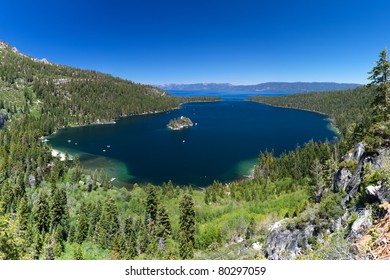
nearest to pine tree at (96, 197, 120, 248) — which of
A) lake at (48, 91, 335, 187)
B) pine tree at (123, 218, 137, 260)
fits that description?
pine tree at (123, 218, 137, 260)

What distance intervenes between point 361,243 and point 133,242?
45.7m

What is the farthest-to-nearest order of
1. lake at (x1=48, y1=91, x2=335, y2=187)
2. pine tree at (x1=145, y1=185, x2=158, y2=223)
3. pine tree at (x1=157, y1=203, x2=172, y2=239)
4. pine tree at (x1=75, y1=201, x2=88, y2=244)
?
lake at (x1=48, y1=91, x2=335, y2=187) → pine tree at (x1=145, y1=185, x2=158, y2=223) → pine tree at (x1=75, y1=201, x2=88, y2=244) → pine tree at (x1=157, y1=203, x2=172, y2=239)

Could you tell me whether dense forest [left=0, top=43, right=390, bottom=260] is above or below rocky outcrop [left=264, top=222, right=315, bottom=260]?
below

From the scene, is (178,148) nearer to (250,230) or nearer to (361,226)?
(250,230)

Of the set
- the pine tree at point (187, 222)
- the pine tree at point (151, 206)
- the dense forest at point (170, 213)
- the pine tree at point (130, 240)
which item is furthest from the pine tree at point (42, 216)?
the pine tree at point (187, 222)

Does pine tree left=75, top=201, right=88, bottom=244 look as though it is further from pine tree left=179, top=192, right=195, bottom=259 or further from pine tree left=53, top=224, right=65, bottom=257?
pine tree left=179, top=192, right=195, bottom=259

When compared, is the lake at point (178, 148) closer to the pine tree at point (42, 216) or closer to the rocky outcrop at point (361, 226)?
the pine tree at point (42, 216)

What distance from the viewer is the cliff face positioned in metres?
10.8

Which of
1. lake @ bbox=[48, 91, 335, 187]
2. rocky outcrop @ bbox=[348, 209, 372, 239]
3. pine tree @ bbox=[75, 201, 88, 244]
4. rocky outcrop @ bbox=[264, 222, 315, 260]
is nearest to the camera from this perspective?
rocky outcrop @ bbox=[348, 209, 372, 239]

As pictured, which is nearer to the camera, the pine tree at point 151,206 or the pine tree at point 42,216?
the pine tree at point 42,216

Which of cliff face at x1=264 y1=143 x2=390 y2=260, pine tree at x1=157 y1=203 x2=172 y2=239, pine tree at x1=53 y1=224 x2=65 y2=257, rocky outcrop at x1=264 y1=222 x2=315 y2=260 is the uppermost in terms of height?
cliff face at x1=264 y1=143 x2=390 y2=260

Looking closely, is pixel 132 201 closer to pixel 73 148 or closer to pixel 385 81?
pixel 385 81

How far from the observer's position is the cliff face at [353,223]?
10.8 meters

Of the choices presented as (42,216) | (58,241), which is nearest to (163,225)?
(58,241)
